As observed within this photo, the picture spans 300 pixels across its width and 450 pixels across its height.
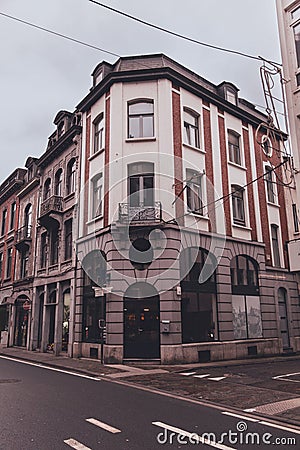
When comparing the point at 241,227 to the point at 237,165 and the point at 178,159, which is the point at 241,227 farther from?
the point at 178,159

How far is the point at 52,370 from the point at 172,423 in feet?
30.6

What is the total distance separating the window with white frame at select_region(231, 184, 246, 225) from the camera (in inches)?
835

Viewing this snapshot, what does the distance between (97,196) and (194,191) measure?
4857mm

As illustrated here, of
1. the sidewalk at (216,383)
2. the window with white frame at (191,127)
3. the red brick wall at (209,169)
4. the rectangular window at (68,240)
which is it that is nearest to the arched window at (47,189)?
the rectangular window at (68,240)

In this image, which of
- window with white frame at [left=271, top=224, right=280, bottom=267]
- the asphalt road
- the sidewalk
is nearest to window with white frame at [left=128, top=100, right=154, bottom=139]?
window with white frame at [left=271, top=224, right=280, bottom=267]

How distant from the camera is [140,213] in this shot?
17.5m

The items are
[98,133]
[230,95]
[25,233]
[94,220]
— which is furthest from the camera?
[25,233]

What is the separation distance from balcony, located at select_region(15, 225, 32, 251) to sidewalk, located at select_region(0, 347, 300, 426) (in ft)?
36.4

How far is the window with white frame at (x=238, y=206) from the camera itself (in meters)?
21.2

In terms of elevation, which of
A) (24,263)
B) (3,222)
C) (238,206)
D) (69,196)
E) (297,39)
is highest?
(297,39)

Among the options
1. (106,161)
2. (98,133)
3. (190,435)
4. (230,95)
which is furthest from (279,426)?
(230,95)

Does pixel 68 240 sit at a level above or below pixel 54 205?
below

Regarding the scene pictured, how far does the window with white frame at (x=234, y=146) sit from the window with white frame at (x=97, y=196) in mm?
7357

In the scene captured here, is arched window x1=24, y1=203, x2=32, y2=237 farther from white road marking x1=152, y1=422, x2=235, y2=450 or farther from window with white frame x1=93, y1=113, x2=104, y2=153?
white road marking x1=152, y1=422, x2=235, y2=450
